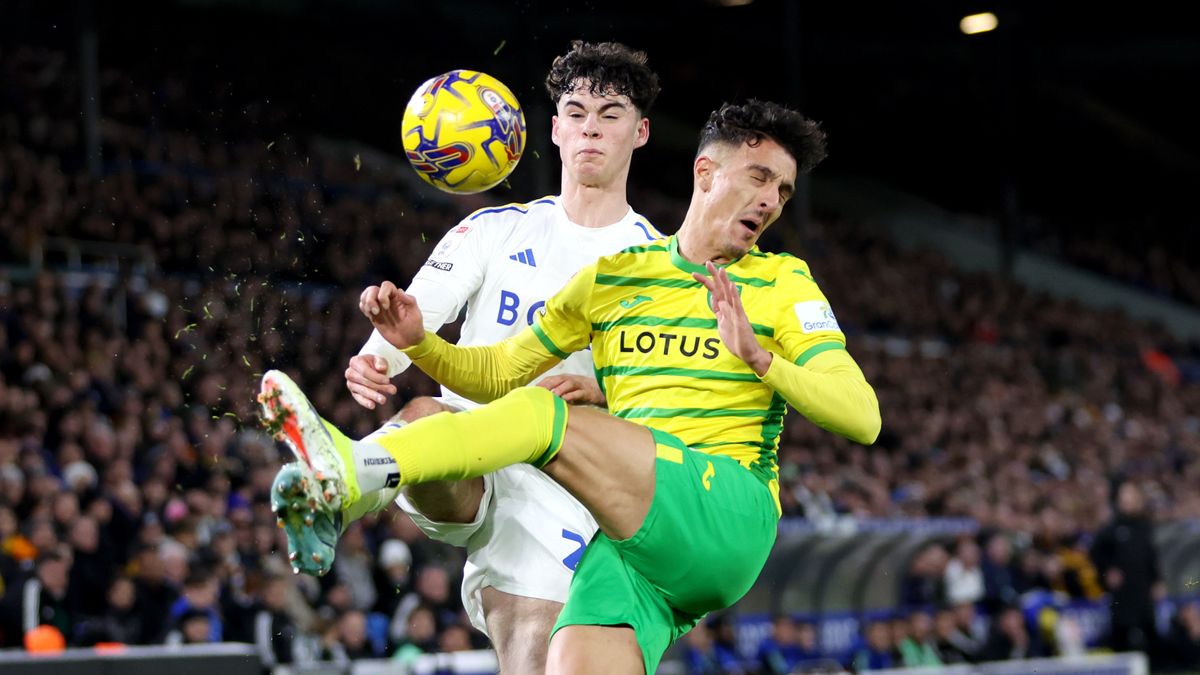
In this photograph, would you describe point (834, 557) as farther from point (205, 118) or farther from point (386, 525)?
point (205, 118)

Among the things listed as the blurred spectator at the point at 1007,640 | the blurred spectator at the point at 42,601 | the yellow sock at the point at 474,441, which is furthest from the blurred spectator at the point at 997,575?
the yellow sock at the point at 474,441

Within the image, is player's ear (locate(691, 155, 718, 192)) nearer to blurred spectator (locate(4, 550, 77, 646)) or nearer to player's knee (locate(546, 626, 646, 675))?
player's knee (locate(546, 626, 646, 675))

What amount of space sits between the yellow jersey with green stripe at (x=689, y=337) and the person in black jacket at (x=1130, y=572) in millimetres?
11322

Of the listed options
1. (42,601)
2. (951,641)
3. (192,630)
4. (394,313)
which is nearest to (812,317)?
(394,313)

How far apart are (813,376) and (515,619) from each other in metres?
1.69

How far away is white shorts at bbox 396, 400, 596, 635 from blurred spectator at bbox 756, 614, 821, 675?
819 centimetres

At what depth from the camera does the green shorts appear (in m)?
4.33

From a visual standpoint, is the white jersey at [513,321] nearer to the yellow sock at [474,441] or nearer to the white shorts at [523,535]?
the white shorts at [523,535]

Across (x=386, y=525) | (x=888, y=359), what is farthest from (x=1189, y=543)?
(x=386, y=525)

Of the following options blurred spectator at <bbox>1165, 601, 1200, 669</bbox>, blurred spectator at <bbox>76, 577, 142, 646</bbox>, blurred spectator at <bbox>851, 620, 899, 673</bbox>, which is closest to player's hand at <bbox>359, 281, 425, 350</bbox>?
blurred spectator at <bbox>76, 577, 142, 646</bbox>

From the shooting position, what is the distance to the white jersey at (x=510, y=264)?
5559mm

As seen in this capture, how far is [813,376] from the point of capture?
170 inches

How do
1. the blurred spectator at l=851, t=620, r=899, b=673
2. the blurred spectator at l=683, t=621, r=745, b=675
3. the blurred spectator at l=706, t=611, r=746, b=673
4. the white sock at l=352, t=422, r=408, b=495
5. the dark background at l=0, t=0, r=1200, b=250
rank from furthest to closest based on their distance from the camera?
1. the dark background at l=0, t=0, r=1200, b=250
2. the blurred spectator at l=851, t=620, r=899, b=673
3. the blurred spectator at l=706, t=611, r=746, b=673
4. the blurred spectator at l=683, t=621, r=745, b=675
5. the white sock at l=352, t=422, r=408, b=495

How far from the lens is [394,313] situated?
4.60 m
